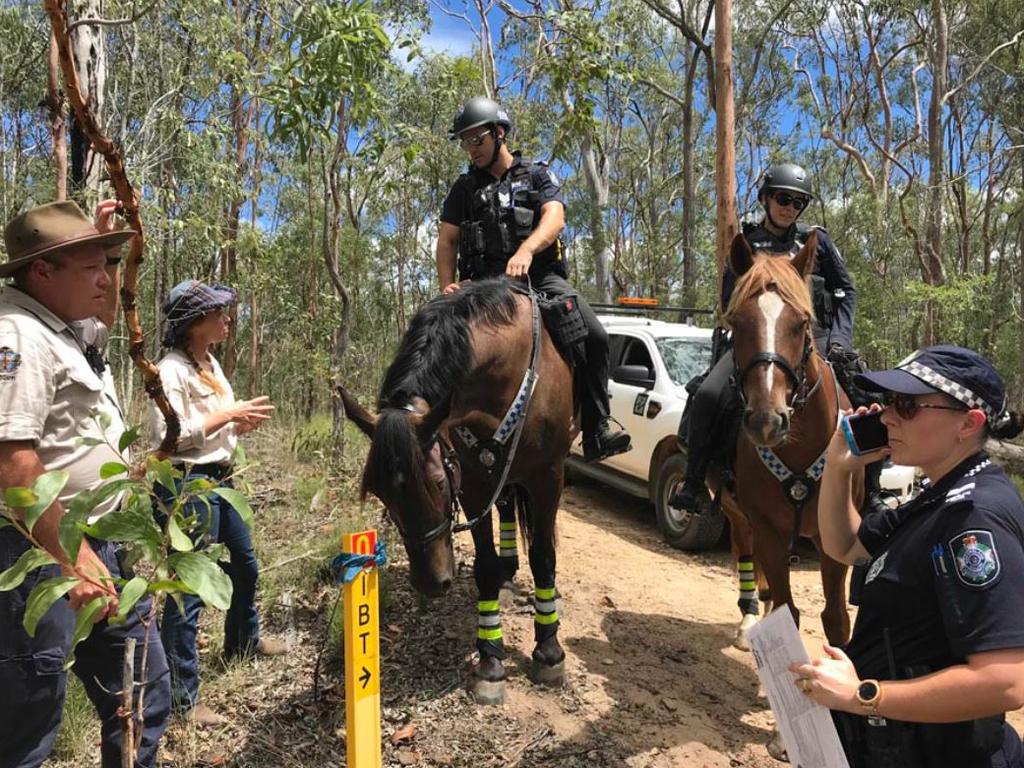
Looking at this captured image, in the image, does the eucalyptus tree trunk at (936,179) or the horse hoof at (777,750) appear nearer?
the horse hoof at (777,750)

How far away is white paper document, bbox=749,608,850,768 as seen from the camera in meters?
1.73

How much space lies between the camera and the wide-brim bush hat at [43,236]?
6.96 ft

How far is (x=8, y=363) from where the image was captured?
A: 1.96 m

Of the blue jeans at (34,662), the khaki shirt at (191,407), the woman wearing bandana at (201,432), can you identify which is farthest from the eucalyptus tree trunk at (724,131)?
the blue jeans at (34,662)

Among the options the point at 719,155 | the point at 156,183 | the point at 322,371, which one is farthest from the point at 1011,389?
the point at 156,183

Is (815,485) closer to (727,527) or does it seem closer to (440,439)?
(440,439)

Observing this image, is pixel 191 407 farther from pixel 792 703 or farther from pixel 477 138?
pixel 792 703

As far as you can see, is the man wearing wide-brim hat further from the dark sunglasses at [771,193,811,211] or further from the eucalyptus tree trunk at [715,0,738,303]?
the eucalyptus tree trunk at [715,0,738,303]

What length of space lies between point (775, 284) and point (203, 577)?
2.91 metres

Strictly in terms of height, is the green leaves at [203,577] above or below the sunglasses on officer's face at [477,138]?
below

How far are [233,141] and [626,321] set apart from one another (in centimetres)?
1031

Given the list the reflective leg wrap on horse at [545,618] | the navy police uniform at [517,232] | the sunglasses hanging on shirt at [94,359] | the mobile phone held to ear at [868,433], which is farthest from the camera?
the navy police uniform at [517,232]

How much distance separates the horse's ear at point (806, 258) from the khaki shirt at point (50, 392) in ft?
10.6

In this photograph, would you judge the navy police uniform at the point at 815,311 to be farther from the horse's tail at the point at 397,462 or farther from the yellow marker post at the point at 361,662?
the yellow marker post at the point at 361,662
